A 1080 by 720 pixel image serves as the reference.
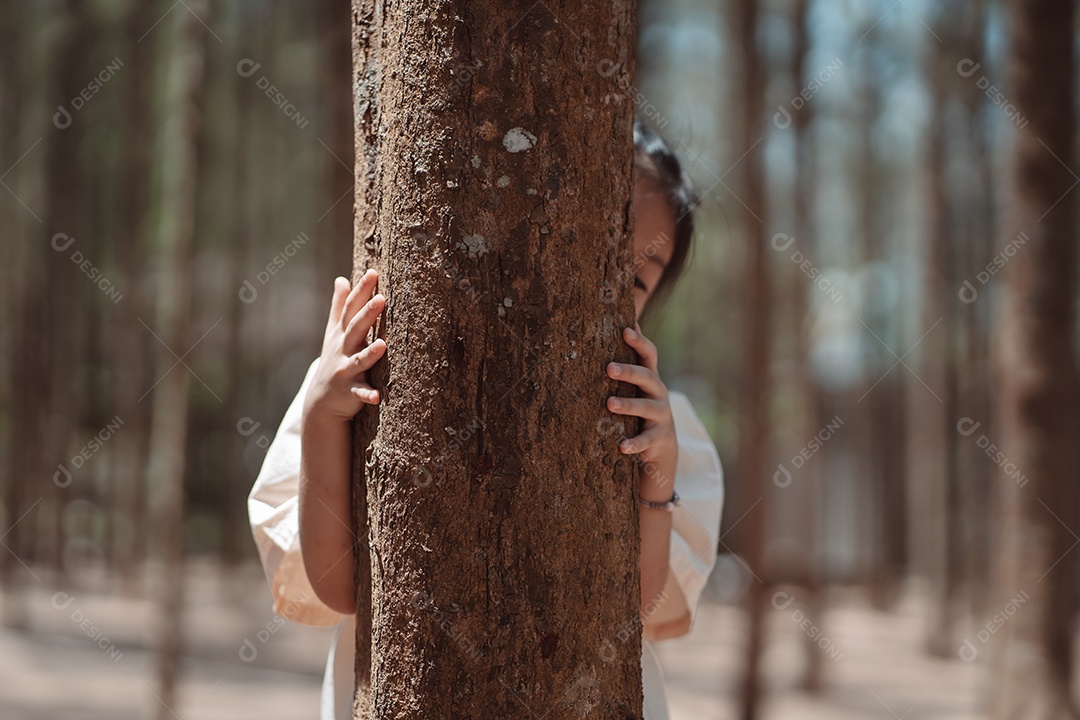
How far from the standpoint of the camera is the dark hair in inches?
65.9

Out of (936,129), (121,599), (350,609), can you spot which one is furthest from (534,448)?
(121,599)

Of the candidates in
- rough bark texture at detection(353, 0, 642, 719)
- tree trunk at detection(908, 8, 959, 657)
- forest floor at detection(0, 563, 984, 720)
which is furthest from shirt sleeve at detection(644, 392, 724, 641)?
tree trunk at detection(908, 8, 959, 657)

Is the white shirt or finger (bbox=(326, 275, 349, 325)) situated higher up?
finger (bbox=(326, 275, 349, 325))

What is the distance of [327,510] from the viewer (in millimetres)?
1264

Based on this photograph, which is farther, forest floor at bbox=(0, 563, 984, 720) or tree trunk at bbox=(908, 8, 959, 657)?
tree trunk at bbox=(908, 8, 959, 657)

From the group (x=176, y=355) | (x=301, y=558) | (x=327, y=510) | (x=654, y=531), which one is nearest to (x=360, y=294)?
(x=327, y=510)

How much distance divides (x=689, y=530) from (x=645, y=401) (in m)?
0.53

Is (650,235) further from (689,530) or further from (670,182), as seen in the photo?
(689,530)

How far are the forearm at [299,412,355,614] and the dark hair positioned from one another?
713mm

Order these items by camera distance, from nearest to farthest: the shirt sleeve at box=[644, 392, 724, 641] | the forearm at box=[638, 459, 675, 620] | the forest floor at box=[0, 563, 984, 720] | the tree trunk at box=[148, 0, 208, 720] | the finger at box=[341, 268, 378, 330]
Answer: the finger at box=[341, 268, 378, 330], the forearm at box=[638, 459, 675, 620], the shirt sleeve at box=[644, 392, 724, 641], the tree trunk at box=[148, 0, 208, 720], the forest floor at box=[0, 563, 984, 720]

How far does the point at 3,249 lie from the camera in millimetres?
13180

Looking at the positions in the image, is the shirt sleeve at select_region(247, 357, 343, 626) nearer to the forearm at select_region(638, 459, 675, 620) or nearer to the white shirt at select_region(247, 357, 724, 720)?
the white shirt at select_region(247, 357, 724, 720)

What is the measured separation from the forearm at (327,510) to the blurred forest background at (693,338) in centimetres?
57

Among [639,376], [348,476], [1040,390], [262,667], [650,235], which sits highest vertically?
[1040,390]
